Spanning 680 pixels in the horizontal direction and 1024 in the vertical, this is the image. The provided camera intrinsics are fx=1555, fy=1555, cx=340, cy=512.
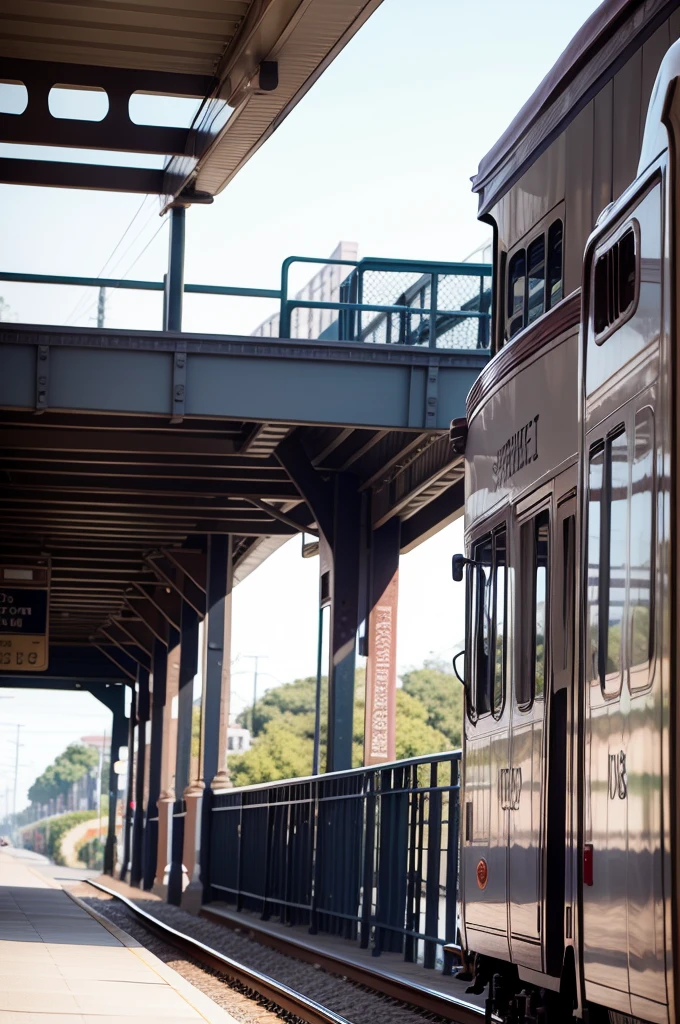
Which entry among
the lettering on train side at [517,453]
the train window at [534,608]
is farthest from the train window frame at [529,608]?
the lettering on train side at [517,453]

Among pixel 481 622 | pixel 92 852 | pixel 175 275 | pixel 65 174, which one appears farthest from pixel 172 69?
pixel 92 852

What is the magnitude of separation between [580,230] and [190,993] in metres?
6.43

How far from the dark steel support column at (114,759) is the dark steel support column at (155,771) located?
15.0 m

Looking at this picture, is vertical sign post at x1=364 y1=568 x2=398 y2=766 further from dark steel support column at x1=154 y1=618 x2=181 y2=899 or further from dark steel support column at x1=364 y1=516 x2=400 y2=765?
dark steel support column at x1=154 y1=618 x2=181 y2=899

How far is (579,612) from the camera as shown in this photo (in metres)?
5.85

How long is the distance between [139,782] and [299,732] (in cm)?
9250

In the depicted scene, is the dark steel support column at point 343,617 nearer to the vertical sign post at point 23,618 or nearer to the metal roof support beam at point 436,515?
the metal roof support beam at point 436,515

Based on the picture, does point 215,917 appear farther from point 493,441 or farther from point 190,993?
point 493,441

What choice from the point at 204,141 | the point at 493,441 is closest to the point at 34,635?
the point at 204,141

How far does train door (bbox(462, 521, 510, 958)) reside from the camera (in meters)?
7.94

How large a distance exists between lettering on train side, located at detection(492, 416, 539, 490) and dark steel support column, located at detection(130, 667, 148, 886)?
1374 inches

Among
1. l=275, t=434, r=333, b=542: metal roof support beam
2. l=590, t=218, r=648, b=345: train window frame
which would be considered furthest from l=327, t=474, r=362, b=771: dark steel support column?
l=590, t=218, r=648, b=345: train window frame

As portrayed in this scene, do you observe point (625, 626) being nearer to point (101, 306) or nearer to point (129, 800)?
point (101, 306)

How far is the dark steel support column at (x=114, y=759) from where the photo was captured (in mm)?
54406
